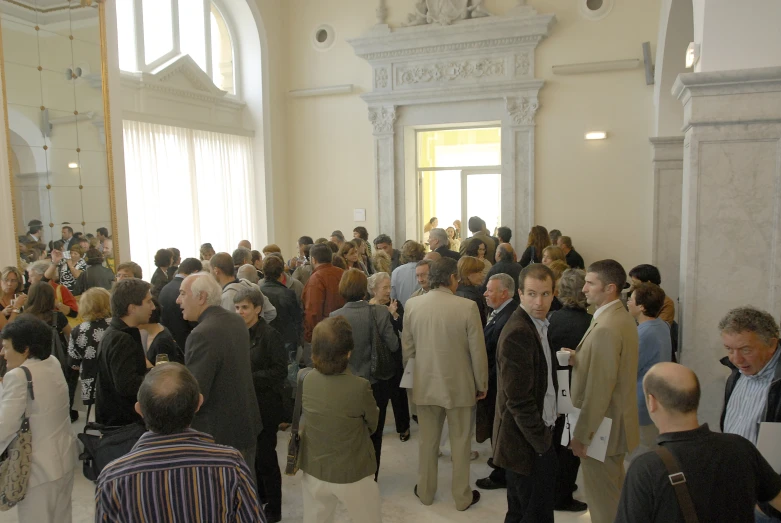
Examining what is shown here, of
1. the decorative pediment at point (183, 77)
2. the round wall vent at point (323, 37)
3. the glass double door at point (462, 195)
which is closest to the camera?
the decorative pediment at point (183, 77)

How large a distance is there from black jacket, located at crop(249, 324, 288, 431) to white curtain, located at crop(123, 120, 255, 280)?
19.0 feet

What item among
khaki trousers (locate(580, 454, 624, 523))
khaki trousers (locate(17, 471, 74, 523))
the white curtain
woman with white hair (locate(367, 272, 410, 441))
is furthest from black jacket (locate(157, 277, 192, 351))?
the white curtain

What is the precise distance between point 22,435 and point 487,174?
9.19m

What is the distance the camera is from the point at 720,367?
437cm

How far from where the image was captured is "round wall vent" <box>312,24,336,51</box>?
36.6 ft

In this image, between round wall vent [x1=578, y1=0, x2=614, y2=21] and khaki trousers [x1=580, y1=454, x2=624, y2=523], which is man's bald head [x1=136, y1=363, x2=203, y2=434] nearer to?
khaki trousers [x1=580, y1=454, x2=624, y2=523]

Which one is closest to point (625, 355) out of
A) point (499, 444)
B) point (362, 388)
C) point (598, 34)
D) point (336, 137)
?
point (499, 444)

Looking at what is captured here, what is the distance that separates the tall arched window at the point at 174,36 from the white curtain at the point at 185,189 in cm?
105

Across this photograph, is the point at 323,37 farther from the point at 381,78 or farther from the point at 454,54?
the point at 454,54

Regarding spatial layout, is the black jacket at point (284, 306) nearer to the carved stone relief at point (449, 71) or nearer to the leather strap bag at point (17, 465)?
the leather strap bag at point (17, 465)

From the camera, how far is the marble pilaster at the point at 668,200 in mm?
8023

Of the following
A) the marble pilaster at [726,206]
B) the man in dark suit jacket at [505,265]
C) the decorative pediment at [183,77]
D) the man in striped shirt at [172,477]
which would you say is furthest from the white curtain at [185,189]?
the man in striped shirt at [172,477]

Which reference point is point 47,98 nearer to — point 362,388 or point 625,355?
point 362,388

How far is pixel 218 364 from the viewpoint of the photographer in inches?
122
